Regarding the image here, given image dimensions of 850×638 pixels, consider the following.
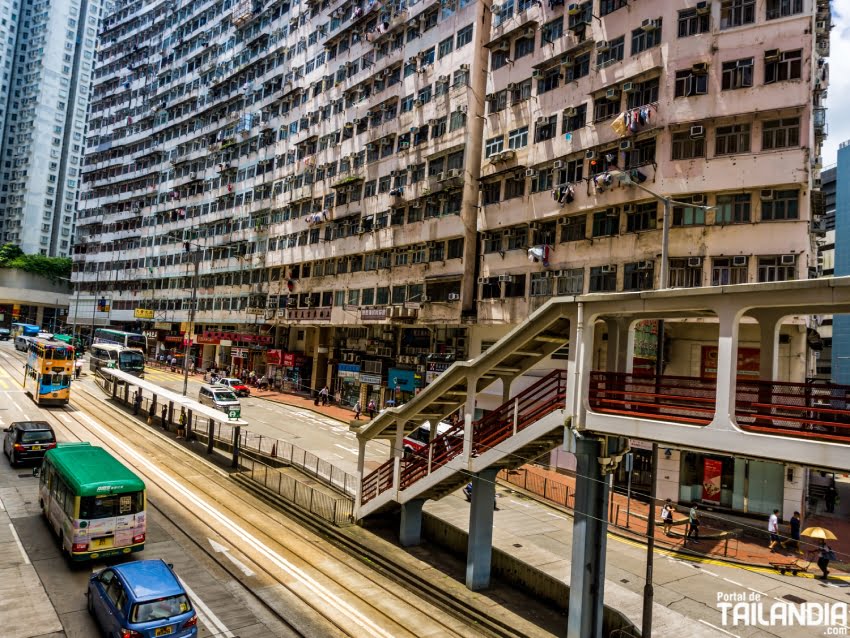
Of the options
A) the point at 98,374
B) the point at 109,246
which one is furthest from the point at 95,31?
the point at 98,374

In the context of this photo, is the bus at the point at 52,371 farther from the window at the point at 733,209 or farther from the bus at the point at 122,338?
the window at the point at 733,209

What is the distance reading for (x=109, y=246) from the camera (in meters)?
90.2

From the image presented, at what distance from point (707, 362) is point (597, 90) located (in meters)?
15.0

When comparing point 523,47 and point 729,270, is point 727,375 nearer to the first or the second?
point 729,270

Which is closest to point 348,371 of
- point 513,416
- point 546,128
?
point 546,128

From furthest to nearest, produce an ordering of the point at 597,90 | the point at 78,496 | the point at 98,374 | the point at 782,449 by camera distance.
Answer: the point at 98,374
the point at 597,90
the point at 78,496
the point at 782,449

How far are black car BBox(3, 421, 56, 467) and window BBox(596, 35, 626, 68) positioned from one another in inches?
1254

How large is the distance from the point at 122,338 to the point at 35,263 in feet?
189

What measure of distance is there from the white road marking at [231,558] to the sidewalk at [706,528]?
11439 mm

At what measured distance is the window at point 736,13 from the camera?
26.8 m

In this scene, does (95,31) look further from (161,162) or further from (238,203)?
(238,203)

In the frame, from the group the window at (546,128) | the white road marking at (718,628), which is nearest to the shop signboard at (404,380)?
the window at (546,128)

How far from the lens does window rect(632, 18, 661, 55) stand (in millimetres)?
29656

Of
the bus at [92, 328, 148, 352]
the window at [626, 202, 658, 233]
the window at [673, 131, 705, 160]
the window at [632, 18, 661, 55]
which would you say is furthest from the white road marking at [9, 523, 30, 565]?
the bus at [92, 328, 148, 352]
